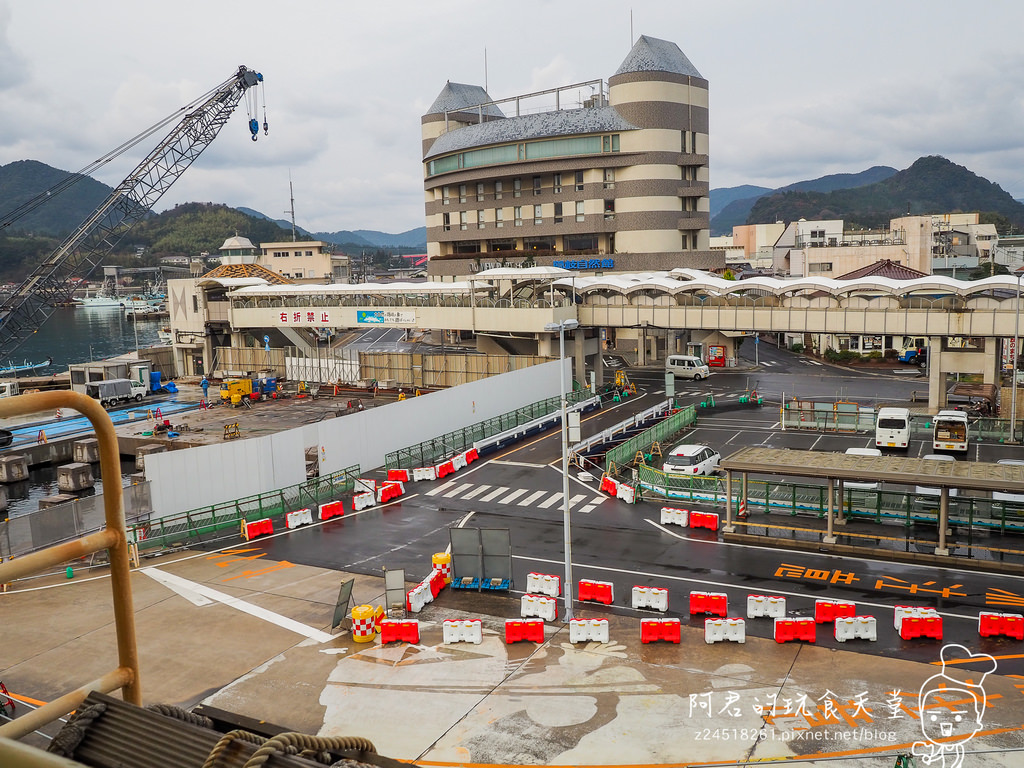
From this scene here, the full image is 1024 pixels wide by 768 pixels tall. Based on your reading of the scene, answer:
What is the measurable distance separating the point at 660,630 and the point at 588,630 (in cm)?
186

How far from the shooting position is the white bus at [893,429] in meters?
42.9

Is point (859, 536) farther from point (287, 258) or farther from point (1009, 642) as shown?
point (287, 258)

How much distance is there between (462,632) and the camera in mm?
20984

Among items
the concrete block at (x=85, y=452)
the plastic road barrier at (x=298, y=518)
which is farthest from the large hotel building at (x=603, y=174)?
the plastic road barrier at (x=298, y=518)

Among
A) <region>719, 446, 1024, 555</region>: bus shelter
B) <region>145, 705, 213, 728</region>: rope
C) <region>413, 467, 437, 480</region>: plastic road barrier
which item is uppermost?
<region>145, 705, 213, 728</region>: rope

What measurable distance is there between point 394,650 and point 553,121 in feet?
244

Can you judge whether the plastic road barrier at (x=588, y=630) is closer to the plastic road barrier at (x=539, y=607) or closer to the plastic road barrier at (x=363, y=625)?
the plastic road barrier at (x=539, y=607)

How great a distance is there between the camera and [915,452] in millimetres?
43062

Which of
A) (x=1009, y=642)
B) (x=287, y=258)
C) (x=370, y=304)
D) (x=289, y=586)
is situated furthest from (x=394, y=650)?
(x=287, y=258)

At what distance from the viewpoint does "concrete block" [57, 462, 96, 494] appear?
4691cm

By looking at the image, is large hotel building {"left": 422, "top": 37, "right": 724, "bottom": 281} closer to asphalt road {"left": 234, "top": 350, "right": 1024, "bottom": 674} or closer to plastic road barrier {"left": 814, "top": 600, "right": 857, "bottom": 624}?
asphalt road {"left": 234, "top": 350, "right": 1024, "bottom": 674}

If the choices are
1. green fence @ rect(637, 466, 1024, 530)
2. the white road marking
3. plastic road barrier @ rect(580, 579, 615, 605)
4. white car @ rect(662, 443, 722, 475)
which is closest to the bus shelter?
green fence @ rect(637, 466, 1024, 530)

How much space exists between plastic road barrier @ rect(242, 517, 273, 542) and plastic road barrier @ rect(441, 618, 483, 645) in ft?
42.7

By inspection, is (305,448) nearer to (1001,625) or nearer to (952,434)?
(1001,625)
